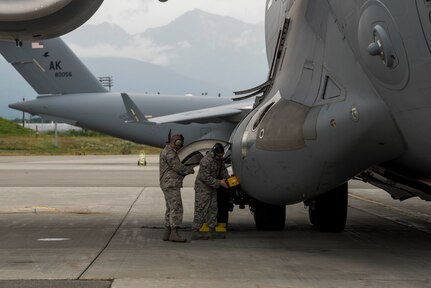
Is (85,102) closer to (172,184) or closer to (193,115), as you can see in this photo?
(193,115)

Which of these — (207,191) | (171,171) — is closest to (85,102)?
(207,191)

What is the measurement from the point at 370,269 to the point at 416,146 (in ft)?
4.72

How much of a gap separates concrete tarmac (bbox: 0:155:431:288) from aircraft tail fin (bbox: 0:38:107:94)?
18582mm

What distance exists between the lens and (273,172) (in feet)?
29.9

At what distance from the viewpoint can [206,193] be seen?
424 inches

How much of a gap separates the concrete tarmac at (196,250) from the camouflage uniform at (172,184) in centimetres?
40

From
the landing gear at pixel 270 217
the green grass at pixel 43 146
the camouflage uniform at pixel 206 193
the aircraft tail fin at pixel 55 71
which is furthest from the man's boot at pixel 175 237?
the green grass at pixel 43 146

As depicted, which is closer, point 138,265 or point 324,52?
point 138,265

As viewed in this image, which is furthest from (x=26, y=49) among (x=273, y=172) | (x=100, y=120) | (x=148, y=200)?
(x=273, y=172)

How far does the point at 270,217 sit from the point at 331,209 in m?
0.98

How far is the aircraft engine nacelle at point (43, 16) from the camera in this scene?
8734mm

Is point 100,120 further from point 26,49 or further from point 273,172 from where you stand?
point 273,172

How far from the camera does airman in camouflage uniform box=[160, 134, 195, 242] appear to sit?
33.7ft

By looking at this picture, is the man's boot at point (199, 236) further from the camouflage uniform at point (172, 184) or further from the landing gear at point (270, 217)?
the landing gear at point (270, 217)
